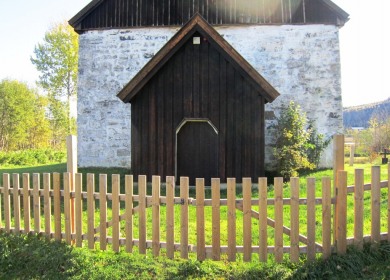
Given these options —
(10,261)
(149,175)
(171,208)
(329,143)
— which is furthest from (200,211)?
(329,143)

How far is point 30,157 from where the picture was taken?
2259cm

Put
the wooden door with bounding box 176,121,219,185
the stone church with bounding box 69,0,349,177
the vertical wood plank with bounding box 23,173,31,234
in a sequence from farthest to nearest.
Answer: the stone church with bounding box 69,0,349,177 → the wooden door with bounding box 176,121,219,185 → the vertical wood plank with bounding box 23,173,31,234

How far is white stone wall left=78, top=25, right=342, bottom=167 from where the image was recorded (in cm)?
1362

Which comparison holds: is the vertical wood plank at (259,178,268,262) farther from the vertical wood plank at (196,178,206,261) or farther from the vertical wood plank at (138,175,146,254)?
the vertical wood plank at (138,175,146,254)

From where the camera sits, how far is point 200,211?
14.8 ft

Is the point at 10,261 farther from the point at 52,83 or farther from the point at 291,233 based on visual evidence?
the point at 52,83

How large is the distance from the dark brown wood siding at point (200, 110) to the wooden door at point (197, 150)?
293mm

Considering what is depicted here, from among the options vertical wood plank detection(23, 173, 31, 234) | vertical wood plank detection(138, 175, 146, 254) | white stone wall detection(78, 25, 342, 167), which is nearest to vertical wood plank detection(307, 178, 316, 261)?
vertical wood plank detection(138, 175, 146, 254)

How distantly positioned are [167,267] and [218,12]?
11.5 m

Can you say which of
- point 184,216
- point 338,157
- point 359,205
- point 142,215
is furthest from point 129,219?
point 359,205

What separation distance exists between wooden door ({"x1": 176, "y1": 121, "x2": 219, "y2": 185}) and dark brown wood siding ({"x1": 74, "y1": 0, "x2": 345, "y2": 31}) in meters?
5.57

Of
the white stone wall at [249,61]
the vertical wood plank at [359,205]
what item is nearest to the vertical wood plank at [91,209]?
the vertical wood plank at [359,205]

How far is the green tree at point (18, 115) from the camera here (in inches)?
1018

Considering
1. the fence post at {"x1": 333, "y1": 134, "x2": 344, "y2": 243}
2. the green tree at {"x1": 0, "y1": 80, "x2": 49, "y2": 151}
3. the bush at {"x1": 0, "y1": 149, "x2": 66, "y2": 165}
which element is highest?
the green tree at {"x1": 0, "y1": 80, "x2": 49, "y2": 151}
